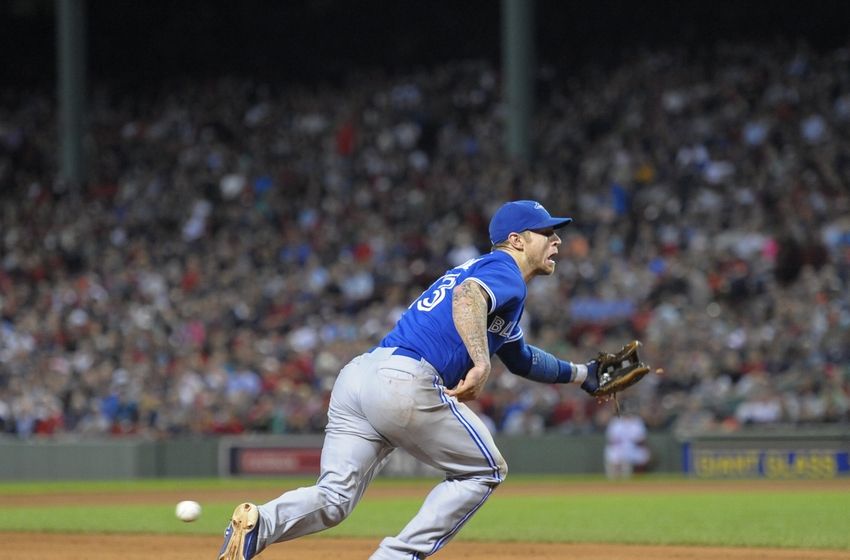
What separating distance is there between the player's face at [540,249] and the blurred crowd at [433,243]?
48.1 feet

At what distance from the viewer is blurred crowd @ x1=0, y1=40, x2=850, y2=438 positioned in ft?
71.6

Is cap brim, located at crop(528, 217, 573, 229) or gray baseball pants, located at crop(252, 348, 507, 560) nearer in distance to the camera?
gray baseball pants, located at crop(252, 348, 507, 560)

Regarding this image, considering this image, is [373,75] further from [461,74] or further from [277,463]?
[277,463]

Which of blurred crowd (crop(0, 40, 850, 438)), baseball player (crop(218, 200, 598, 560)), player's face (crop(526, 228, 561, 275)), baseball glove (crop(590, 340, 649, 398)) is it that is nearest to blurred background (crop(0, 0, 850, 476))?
blurred crowd (crop(0, 40, 850, 438))

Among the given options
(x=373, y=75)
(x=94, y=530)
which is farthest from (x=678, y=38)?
(x=94, y=530)

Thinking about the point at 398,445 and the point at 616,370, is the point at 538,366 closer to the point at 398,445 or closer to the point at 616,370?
the point at 616,370

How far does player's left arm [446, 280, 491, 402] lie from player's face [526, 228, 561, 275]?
51cm

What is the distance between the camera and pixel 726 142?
2478cm

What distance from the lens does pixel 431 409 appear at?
631cm

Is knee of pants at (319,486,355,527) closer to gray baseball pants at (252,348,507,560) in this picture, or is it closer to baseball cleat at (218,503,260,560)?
gray baseball pants at (252,348,507,560)

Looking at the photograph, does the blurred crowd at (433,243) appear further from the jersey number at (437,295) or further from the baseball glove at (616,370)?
the jersey number at (437,295)

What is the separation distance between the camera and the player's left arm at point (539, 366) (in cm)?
703

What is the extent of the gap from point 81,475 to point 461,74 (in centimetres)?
1240

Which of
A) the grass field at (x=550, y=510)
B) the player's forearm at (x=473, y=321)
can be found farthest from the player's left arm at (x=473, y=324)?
the grass field at (x=550, y=510)
